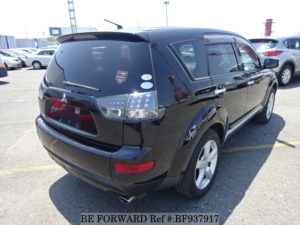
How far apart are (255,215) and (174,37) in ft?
6.29

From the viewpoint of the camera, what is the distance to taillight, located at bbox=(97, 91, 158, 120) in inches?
68.4

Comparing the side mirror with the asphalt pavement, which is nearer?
the asphalt pavement

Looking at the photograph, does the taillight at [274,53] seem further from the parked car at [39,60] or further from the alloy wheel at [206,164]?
the parked car at [39,60]

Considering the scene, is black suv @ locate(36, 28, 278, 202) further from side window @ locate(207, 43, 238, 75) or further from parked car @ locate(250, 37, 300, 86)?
parked car @ locate(250, 37, 300, 86)

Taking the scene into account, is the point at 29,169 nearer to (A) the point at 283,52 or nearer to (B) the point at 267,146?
(B) the point at 267,146

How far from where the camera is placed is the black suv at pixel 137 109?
Result: 69.9 inches

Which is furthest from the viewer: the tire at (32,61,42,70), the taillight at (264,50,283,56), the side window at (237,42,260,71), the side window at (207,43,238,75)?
the tire at (32,61,42,70)

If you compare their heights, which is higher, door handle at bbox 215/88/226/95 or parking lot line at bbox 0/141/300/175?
door handle at bbox 215/88/226/95

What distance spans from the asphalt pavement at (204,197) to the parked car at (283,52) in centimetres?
474

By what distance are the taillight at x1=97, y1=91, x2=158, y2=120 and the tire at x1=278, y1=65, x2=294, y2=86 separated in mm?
7852

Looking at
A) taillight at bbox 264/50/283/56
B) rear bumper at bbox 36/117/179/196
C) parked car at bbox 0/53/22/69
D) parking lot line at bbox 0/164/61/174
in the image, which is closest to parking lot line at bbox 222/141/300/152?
rear bumper at bbox 36/117/179/196

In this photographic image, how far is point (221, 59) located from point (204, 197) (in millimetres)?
1638

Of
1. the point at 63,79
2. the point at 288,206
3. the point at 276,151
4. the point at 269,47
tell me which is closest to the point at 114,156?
the point at 63,79

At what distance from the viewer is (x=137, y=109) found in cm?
174
